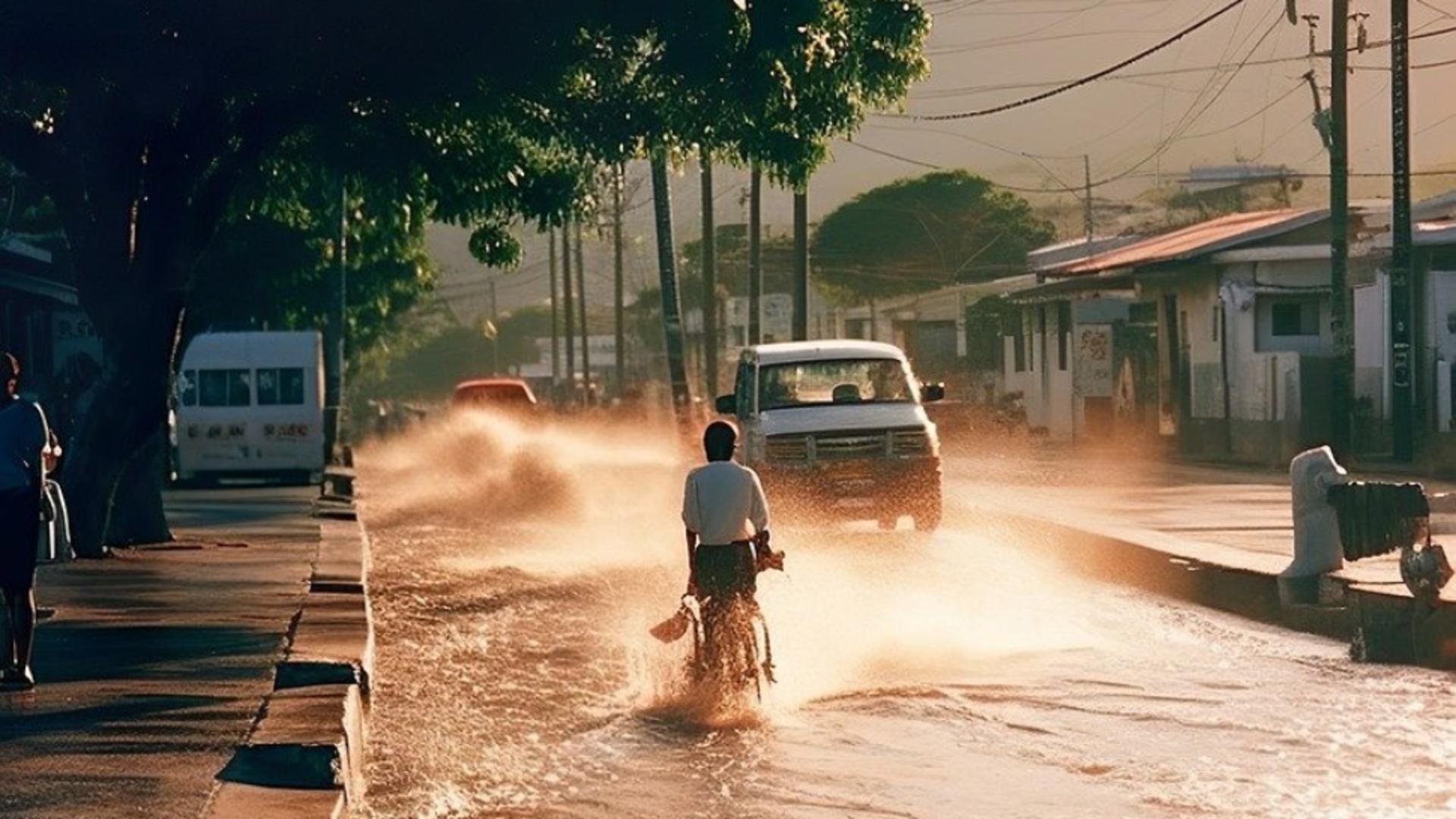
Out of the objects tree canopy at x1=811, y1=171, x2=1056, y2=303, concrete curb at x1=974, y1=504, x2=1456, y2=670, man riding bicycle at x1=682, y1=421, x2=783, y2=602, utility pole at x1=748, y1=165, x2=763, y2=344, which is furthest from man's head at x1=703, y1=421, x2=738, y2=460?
tree canopy at x1=811, y1=171, x2=1056, y2=303

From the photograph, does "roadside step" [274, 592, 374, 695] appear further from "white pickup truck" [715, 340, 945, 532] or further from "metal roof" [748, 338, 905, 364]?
"metal roof" [748, 338, 905, 364]

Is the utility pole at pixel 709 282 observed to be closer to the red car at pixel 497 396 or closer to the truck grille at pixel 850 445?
the red car at pixel 497 396

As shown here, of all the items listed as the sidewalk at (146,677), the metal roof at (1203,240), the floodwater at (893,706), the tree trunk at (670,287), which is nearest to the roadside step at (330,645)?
the sidewalk at (146,677)

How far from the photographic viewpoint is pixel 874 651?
16.9 metres

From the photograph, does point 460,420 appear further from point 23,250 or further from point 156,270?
point 156,270

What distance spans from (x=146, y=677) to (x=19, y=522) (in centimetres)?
113

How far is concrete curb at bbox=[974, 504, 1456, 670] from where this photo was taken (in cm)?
1594

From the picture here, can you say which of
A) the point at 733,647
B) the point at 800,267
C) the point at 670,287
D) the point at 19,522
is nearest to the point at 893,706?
the point at 733,647

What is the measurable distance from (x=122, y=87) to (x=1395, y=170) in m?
23.9

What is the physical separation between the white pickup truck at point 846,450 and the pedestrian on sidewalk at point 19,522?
1442cm

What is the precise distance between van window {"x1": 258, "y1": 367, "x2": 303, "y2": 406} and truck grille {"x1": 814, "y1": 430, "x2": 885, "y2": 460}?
18.6m

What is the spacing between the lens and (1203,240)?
52594mm

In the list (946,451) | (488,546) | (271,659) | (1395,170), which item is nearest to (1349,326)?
(1395,170)

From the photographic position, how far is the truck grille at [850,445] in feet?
89.9
